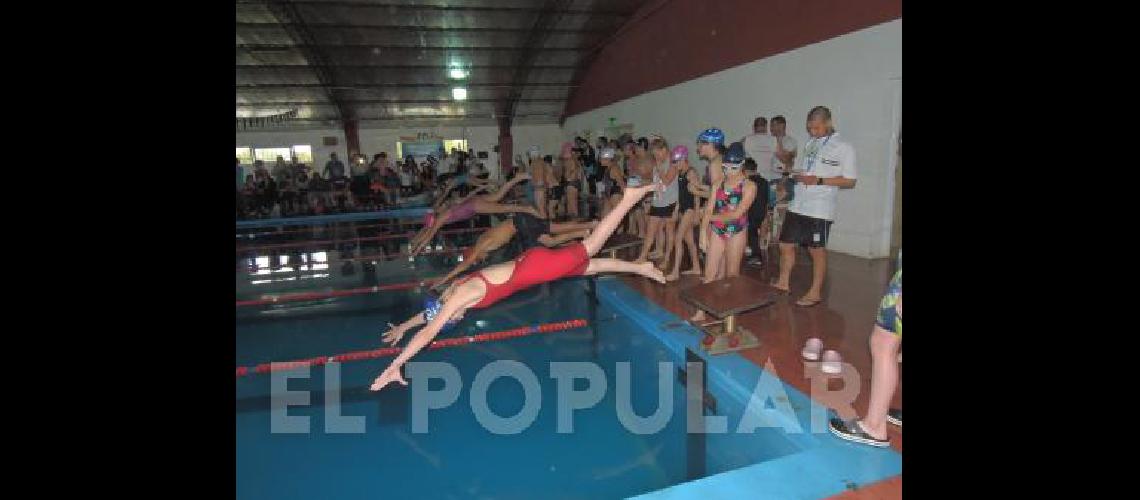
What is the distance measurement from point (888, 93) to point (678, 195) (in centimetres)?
304

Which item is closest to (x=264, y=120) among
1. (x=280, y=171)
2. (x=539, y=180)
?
(x=280, y=171)

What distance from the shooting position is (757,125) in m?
7.60

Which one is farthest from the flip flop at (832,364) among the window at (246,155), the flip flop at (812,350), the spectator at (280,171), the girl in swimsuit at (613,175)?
the window at (246,155)

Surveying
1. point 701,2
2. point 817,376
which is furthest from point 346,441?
point 701,2

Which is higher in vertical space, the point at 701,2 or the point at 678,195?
the point at 701,2

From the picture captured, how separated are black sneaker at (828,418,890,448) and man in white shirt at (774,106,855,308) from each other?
233 cm

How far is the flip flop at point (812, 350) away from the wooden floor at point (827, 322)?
0.06 meters

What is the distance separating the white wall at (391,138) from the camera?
21.1m

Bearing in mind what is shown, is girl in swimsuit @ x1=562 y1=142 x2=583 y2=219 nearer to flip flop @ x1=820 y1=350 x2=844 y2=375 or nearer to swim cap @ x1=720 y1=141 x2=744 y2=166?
swim cap @ x1=720 y1=141 x2=744 y2=166

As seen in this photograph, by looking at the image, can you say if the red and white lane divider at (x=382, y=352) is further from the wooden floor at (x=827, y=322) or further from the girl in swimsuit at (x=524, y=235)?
the wooden floor at (x=827, y=322)
